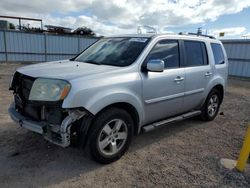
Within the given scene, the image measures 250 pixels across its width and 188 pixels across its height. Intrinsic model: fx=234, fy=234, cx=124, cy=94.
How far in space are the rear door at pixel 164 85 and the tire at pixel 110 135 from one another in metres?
0.48

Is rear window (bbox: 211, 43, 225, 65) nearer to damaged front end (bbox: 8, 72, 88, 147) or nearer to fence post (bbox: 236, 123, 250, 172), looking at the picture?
fence post (bbox: 236, 123, 250, 172)

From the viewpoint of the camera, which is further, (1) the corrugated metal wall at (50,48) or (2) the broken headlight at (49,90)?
(1) the corrugated metal wall at (50,48)

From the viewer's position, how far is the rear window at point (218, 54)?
5.34 m

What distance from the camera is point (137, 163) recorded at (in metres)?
3.46

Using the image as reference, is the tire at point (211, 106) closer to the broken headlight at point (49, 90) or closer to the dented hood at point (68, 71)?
the dented hood at point (68, 71)

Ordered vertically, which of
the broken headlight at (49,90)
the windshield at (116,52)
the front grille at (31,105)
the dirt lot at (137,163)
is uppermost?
the windshield at (116,52)

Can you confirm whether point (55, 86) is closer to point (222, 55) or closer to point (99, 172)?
point (99, 172)

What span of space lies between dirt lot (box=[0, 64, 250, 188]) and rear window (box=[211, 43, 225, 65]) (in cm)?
Result: 167

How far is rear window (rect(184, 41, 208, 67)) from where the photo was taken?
179 inches

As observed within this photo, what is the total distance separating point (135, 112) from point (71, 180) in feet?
4.28

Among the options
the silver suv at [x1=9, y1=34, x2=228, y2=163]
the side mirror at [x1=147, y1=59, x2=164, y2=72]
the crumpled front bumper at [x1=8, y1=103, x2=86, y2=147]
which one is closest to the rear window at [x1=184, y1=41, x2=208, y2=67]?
the silver suv at [x1=9, y1=34, x2=228, y2=163]

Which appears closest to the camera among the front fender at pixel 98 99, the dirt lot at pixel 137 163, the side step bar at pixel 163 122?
the front fender at pixel 98 99

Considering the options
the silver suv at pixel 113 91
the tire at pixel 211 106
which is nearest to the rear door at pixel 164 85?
the silver suv at pixel 113 91

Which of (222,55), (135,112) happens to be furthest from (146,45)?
(222,55)
